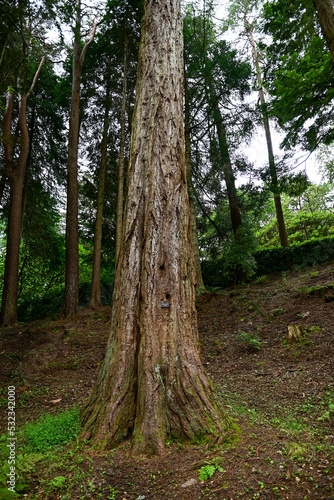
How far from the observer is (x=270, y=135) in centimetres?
1428

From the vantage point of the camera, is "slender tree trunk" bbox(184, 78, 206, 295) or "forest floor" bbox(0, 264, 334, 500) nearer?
"forest floor" bbox(0, 264, 334, 500)

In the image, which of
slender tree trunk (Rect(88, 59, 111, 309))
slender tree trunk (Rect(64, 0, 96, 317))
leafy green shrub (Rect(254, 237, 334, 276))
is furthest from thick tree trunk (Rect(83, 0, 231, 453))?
leafy green shrub (Rect(254, 237, 334, 276))

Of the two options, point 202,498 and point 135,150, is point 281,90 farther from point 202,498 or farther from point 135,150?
point 202,498

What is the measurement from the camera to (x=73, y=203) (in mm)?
8867

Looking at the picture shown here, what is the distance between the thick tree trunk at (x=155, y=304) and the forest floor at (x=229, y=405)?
0.66 feet

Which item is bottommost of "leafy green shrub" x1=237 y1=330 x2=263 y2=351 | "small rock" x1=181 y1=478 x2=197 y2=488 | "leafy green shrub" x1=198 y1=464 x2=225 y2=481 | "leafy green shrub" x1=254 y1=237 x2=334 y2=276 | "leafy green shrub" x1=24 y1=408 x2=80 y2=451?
"small rock" x1=181 y1=478 x2=197 y2=488

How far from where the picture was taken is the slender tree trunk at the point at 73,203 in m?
8.43

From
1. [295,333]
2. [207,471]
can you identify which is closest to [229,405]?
[207,471]

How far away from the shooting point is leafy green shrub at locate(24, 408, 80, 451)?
251cm

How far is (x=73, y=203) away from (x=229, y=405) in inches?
290

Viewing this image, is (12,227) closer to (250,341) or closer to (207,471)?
(250,341)

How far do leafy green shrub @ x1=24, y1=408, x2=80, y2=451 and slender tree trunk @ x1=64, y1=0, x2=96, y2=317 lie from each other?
560cm

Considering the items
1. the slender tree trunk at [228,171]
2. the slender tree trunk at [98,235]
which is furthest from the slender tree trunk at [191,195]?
the slender tree trunk at [98,235]

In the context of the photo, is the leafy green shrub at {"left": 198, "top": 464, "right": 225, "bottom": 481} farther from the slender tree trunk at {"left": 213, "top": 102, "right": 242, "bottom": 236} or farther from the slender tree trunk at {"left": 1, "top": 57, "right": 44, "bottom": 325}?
the slender tree trunk at {"left": 213, "top": 102, "right": 242, "bottom": 236}
